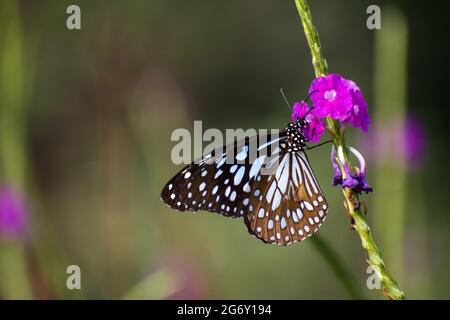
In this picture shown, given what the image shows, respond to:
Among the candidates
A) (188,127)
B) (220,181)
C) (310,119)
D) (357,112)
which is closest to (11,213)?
(220,181)

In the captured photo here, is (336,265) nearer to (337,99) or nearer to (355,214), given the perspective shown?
(355,214)

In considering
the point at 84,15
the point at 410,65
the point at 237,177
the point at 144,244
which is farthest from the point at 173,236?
the point at 410,65

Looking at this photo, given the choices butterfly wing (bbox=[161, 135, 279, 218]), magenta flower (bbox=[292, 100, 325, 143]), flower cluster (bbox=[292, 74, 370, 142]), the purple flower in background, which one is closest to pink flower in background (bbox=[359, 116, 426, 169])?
butterfly wing (bbox=[161, 135, 279, 218])

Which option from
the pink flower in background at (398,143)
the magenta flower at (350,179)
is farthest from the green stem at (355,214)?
the pink flower in background at (398,143)

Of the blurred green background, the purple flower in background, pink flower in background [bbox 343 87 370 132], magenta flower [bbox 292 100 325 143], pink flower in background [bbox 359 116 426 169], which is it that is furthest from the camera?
pink flower in background [bbox 359 116 426 169]

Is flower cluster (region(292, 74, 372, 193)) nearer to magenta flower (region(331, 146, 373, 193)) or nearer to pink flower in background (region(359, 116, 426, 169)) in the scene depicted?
magenta flower (region(331, 146, 373, 193))
